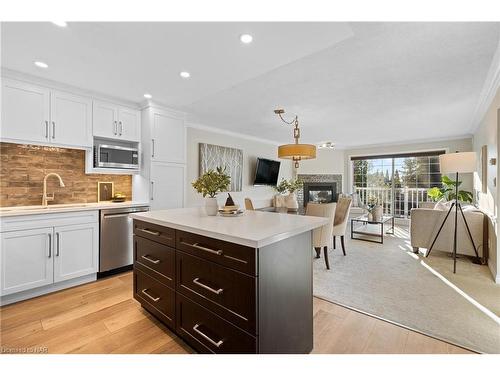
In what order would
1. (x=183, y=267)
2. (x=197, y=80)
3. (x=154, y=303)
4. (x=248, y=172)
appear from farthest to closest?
1. (x=248, y=172)
2. (x=197, y=80)
3. (x=154, y=303)
4. (x=183, y=267)

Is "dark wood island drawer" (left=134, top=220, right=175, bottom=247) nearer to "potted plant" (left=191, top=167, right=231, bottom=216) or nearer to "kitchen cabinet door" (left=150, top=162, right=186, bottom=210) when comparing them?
"potted plant" (left=191, top=167, right=231, bottom=216)

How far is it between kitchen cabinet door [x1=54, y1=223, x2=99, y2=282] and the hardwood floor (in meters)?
0.33

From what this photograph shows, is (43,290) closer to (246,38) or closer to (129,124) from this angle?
(129,124)

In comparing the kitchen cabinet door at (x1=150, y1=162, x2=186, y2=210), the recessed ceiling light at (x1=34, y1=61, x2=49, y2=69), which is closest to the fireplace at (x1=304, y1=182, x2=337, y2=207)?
the kitchen cabinet door at (x1=150, y1=162, x2=186, y2=210)

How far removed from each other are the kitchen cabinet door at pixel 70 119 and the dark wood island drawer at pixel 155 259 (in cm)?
168

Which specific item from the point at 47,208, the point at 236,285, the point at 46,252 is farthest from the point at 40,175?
the point at 236,285

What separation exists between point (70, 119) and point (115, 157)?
65 cm

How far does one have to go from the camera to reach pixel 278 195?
6.95m

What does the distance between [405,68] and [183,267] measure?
9.42 ft

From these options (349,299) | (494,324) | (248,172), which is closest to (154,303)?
(349,299)

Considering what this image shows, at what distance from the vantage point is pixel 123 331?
191 centimetres

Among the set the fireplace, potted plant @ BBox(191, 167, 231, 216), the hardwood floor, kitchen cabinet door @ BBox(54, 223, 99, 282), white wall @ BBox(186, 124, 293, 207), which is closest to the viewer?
the hardwood floor

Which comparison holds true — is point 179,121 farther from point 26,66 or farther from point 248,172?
point 248,172

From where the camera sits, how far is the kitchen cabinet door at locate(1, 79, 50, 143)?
243cm
